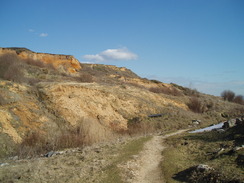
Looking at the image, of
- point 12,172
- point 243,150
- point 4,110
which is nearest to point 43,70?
point 4,110

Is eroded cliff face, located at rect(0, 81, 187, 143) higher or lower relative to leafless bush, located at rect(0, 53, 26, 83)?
lower

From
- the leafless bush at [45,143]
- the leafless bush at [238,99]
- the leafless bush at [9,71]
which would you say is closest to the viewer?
the leafless bush at [45,143]

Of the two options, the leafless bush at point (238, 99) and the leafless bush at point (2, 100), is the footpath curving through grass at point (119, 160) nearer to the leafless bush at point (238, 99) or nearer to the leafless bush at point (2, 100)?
the leafless bush at point (2, 100)

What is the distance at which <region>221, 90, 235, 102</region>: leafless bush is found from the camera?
6291cm

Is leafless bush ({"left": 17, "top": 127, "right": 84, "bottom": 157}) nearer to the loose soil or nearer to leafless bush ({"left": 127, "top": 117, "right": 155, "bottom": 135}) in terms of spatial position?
the loose soil

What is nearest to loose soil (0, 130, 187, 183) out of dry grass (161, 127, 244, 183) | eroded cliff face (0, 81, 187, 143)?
dry grass (161, 127, 244, 183)

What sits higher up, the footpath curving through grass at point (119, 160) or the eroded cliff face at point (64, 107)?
the eroded cliff face at point (64, 107)

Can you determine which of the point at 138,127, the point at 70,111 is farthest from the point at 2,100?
the point at 138,127

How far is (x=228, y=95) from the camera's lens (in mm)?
63875

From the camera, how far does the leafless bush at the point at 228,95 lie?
62.9 m

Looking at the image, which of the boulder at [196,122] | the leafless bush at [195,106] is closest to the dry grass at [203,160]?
the boulder at [196,122]

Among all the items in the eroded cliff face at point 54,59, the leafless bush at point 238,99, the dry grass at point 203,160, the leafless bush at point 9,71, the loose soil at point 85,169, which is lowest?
the loose soil at point 85,169

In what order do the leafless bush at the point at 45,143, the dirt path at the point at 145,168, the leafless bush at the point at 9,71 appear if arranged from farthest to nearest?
the leafless bush at the point at 9,71, the leafless bush at the point at 45,143, the dirt path at the point at 145,168

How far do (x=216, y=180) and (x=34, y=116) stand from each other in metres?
14.9
